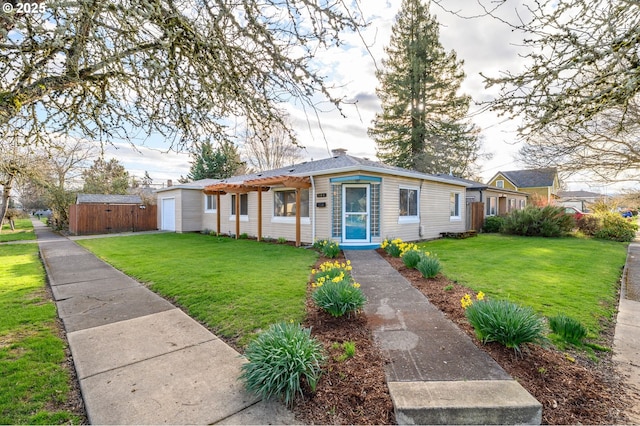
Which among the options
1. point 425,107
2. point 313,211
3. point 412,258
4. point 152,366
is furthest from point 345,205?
point 425,107

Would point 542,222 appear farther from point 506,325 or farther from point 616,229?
point 506,325

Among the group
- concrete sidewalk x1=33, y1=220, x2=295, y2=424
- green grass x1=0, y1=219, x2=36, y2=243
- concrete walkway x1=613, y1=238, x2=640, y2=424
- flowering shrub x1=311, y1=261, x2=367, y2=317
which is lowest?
concrete walkway x1=613, y1=238, x2=640, y2=424

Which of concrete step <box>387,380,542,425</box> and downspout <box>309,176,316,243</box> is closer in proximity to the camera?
concrete step <box>387,380,542,425</box>

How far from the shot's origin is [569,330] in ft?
11.4

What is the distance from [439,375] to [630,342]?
2762 mm

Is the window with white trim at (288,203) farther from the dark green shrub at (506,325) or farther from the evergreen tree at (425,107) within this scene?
the evergreen tree at (425,107)

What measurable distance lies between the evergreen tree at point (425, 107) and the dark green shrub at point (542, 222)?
8.42m

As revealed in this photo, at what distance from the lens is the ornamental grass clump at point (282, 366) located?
7.86 feet

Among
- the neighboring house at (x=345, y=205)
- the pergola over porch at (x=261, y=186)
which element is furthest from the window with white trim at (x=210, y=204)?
the pergola over porch at (x=261, y=186)

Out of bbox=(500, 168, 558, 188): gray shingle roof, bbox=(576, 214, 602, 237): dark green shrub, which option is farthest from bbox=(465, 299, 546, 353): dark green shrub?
bbox=(500, 168, 558, 188): gray shingle roof

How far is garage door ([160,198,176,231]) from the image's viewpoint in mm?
18984

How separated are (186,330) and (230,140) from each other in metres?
2.44

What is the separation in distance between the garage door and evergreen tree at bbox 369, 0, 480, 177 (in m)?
16.7

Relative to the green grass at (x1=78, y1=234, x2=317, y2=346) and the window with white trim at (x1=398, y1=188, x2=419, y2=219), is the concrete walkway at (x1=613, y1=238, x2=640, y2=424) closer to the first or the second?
the green grass at (x1=78, y1=234, x2=317, y2=346)
